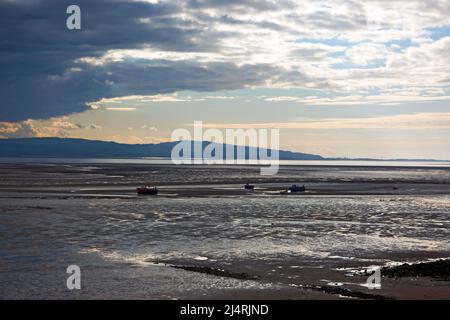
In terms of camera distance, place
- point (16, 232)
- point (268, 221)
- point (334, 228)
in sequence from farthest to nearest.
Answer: point (268, 221) → point (334, 228) → point (16, 232)

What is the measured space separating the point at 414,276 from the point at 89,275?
48.9 ft

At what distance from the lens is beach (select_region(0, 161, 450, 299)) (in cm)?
2289

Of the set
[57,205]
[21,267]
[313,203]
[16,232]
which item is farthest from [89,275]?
[313,203]

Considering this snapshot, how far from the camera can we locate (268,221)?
44.8 meters

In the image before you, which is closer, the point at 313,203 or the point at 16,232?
the point at 16,232

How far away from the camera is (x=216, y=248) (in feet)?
106

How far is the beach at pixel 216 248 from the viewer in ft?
75.1
